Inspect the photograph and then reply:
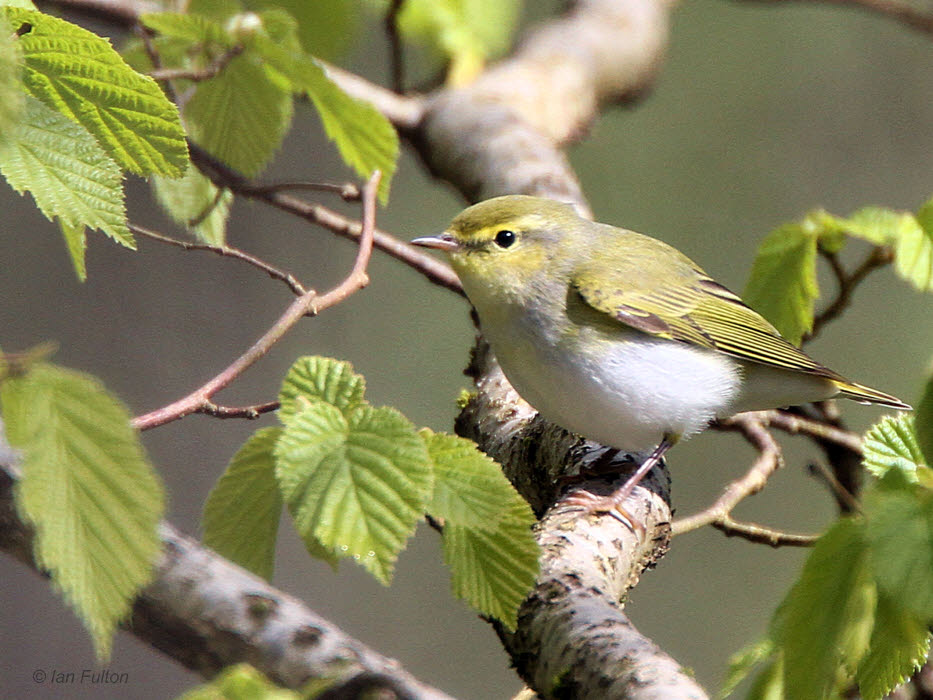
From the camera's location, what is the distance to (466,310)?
6.70 m

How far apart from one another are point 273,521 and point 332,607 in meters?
4.38

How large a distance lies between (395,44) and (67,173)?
2243 mm

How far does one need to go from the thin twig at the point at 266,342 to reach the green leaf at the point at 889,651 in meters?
0.86

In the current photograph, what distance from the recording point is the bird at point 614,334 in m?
2.28

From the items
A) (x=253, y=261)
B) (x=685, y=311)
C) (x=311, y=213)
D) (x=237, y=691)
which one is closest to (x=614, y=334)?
(x=685, y=311)

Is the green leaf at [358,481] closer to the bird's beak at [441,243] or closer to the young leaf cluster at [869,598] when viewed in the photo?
the young leaf cluster at [869,598]

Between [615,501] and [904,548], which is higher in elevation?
[904,548]

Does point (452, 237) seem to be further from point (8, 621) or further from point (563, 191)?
point (8, 621)

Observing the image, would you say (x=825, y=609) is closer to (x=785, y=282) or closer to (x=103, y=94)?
(x=103, y=94)

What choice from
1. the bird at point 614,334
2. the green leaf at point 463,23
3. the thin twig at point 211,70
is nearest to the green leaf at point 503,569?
the bird at point 614,334

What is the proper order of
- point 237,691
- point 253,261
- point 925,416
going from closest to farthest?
point 237,691 < point 925,416 < point 253,261

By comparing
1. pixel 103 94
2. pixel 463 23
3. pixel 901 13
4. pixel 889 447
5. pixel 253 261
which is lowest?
pixel 889 447

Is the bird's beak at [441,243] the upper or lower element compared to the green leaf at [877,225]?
lower

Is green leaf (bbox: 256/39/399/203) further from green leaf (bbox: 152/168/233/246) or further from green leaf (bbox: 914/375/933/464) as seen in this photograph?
green leaf (bbox: 914/375/933/464)
